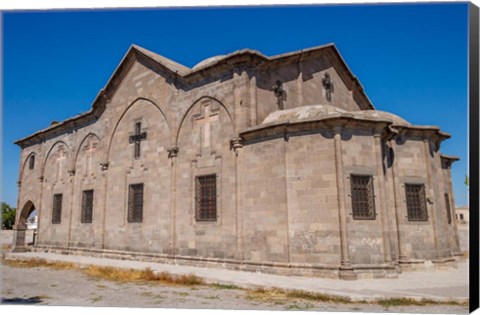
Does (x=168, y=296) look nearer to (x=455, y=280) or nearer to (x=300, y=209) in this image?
(x=300, y=209)

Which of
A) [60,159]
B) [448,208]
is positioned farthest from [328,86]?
[60,159]

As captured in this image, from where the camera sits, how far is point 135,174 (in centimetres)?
1930

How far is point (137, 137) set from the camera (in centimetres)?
1962

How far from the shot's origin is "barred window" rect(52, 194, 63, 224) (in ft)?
80.4

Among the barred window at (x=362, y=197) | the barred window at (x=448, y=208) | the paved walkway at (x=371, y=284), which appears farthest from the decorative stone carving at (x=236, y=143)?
the barred window at (x=448, y=208)

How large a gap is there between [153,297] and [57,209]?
1781 cm

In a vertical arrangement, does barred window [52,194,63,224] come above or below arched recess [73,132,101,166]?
below

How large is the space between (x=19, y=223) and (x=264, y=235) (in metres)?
21.0

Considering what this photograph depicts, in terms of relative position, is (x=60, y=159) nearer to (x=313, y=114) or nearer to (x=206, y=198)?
(x=206, y=198)

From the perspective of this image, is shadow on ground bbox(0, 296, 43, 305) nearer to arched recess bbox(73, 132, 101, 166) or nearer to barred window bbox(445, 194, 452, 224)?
arched recess bbox(73, 132, 101, 166)

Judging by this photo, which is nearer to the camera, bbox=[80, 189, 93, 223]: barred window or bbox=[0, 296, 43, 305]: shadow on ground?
bbox=[0, 296, 43, 305]: shadow on ground

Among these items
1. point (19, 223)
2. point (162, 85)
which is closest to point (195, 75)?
point (162, 85)

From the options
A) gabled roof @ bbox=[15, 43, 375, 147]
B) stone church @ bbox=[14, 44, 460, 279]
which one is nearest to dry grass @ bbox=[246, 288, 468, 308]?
stone church @ bbox=[14, 44, 460, 279]

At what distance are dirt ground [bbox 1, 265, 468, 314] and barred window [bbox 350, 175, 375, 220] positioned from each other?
450 centimetres
